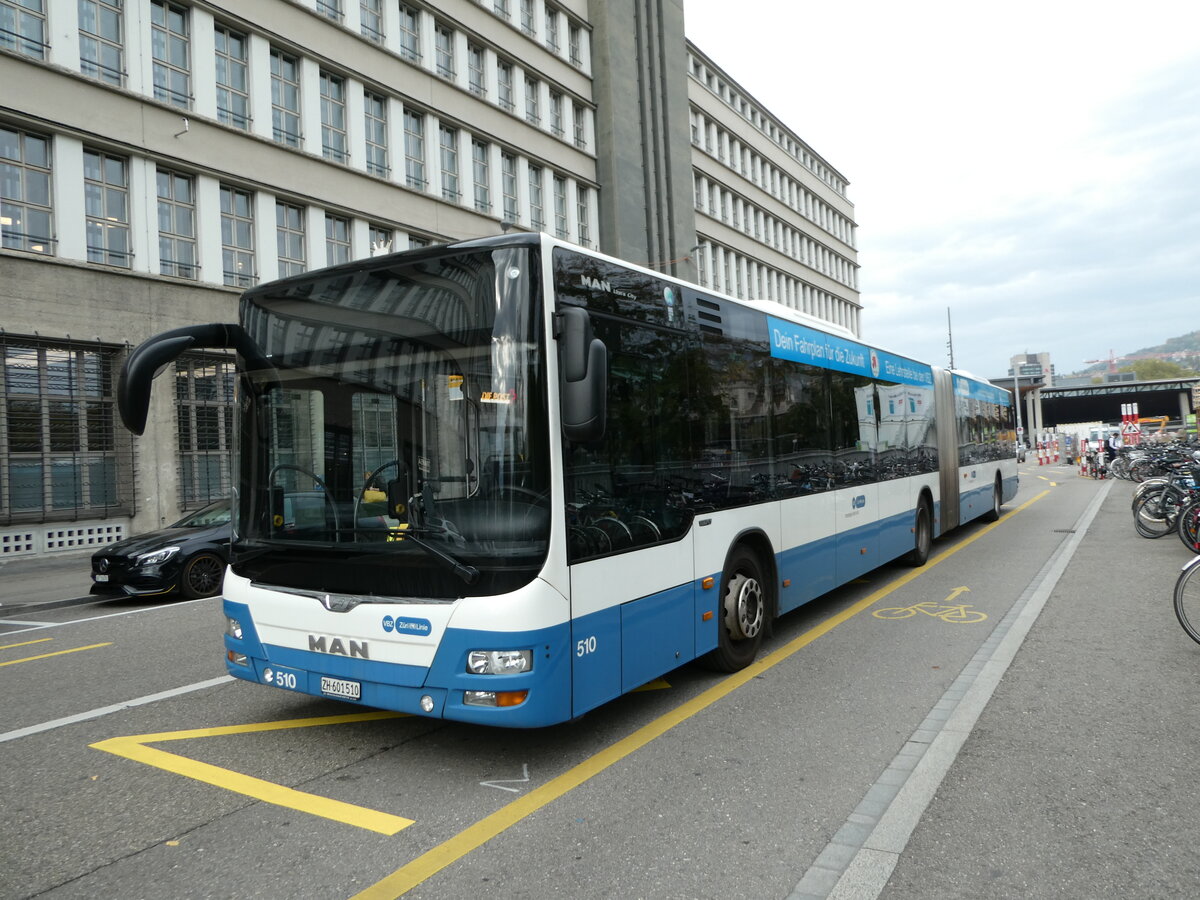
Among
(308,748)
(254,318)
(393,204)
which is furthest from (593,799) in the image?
(393,204)

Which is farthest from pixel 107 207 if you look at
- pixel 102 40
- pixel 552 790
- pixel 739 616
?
pixel 552 790

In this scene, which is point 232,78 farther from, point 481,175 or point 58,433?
point 58,433

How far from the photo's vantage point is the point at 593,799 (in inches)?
160

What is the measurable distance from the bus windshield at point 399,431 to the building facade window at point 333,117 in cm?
2047

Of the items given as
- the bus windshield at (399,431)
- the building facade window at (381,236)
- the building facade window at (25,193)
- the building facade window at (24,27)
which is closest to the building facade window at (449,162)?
the building facade window at (381,236)

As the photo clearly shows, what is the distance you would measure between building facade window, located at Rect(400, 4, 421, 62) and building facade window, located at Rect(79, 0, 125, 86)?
8.86 meters

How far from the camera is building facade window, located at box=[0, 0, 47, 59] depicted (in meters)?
16.8

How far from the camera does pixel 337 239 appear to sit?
23.6 meters

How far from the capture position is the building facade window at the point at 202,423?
1938 cm

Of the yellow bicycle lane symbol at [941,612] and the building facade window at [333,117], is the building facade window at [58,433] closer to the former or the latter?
the building facade window at [333,117]

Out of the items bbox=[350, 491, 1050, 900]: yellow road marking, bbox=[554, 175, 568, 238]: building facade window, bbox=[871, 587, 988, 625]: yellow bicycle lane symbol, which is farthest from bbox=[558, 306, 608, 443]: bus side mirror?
bbox=[554, 175, 568, 238]: building facade window

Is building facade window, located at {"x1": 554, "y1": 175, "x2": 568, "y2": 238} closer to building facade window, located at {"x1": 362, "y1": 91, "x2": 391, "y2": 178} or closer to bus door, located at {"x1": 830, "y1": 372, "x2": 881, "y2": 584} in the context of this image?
building facade window, located at {"x1": 362, "y1": 91, "x2": 391, "y2": 178}

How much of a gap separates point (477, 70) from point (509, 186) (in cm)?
392

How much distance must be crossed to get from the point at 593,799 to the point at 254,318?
3.34m
